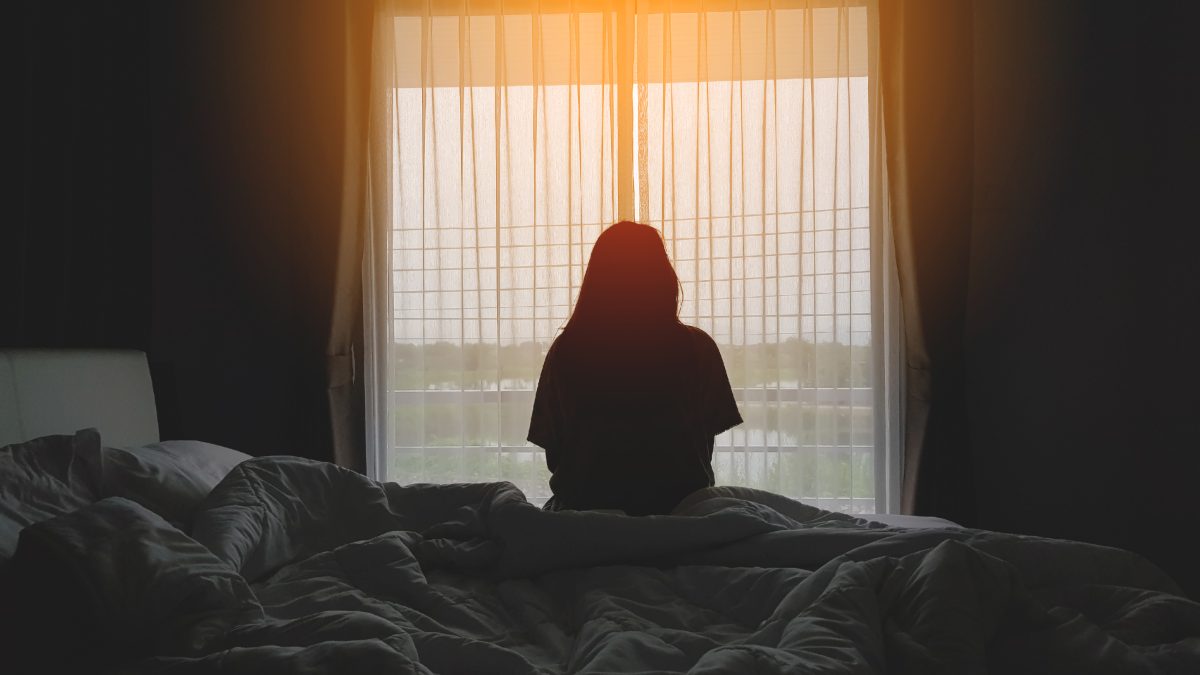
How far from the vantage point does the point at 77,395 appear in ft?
7.07

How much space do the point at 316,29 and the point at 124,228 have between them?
1.03 m

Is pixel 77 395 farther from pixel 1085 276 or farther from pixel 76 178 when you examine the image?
pixel 1085 276

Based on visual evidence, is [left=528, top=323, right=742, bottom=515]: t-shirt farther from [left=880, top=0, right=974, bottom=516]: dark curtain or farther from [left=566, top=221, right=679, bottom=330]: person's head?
[left=880, top=0, right=974, bottom=516]: dark curtain

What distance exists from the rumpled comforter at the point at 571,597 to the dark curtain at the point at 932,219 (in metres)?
1.77

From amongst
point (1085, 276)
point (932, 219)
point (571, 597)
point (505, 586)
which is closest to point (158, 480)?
point (505, 586)

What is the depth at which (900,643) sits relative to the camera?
3.22 ft

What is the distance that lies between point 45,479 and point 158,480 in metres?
0.22

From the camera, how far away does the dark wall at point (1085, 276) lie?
2.90 meters

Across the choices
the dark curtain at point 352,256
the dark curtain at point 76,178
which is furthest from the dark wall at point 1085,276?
the dark curtain at point 76,178

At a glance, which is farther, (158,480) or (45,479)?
(158,480)

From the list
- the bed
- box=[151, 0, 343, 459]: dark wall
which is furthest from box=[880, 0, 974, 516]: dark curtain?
box=[151, 0, 343, 459]: dark wall

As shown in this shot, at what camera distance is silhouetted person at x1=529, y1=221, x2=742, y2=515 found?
196cm

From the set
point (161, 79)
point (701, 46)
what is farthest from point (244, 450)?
point (701, 46)

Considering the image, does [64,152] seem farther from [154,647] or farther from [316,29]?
[154,647]
